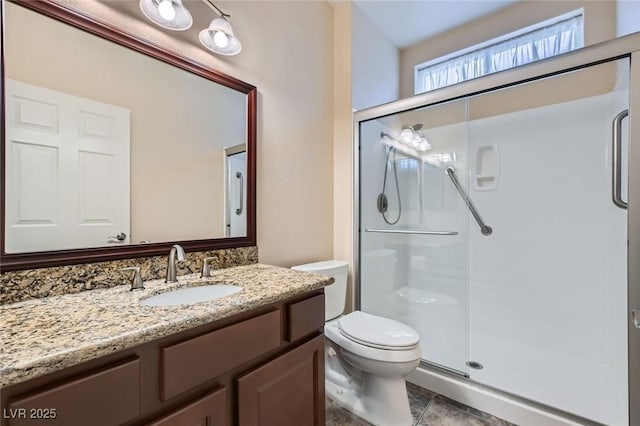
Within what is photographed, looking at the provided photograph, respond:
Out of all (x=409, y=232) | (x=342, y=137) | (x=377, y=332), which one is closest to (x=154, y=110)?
(x=342, y=137)

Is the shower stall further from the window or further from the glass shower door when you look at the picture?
the window

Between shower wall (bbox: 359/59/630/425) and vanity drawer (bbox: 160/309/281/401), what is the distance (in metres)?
1.32

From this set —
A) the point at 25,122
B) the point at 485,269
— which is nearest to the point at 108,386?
the point at 25,122

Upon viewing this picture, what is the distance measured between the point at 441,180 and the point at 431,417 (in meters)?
1.57

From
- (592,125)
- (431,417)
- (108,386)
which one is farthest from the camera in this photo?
(592,125)

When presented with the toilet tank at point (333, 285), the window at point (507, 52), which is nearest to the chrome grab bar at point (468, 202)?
the window at point (507, 52)

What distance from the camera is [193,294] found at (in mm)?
1138

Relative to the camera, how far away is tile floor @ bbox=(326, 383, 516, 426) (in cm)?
150

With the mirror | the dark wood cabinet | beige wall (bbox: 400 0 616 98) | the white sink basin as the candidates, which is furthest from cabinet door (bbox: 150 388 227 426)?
beige wall (bbox: 400 0 616 98)

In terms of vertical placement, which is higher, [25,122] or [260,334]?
[25,122]

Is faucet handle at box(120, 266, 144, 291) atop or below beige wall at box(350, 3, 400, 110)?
below

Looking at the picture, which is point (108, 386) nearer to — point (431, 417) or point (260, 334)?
point (260, 334)

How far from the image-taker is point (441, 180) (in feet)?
7.36

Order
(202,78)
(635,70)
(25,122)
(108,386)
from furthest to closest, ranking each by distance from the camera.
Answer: (202,78)
(635,70)
(25,122)
(108,386)
